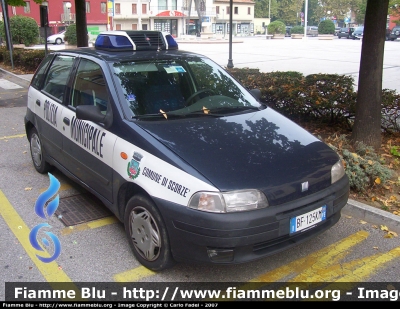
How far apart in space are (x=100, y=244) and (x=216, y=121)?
5.10 ft

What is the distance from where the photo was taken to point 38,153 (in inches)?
220

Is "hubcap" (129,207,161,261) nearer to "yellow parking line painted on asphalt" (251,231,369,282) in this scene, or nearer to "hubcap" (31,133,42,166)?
"yellow parking line painted on asphalt" (251,231,369,282)

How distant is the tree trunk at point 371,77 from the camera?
18.4 ft

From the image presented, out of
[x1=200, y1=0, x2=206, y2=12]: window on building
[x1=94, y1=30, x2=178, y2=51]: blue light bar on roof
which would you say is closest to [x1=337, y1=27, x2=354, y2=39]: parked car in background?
[x1=200, y1=0, x2=206, y2=12]: window on building

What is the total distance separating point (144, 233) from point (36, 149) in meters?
2.91

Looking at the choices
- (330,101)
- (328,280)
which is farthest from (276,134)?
(330,101)

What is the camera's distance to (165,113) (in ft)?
12.7

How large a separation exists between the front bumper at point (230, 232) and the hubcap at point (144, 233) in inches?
8.2

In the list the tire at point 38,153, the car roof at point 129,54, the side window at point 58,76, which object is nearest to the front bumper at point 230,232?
the car roof at point 129,54

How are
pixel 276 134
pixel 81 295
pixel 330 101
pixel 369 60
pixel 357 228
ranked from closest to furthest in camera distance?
pixel 81 295 < pixel 276 134 < pixel 357 228 < pixel 369 60 < pixel 330 101

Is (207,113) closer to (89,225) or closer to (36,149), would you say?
(89,225)

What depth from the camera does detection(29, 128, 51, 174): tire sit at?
547 centimetres

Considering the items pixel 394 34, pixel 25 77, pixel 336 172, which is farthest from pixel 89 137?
pixel 394 34

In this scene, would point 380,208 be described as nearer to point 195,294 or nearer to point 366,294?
point 366,294
